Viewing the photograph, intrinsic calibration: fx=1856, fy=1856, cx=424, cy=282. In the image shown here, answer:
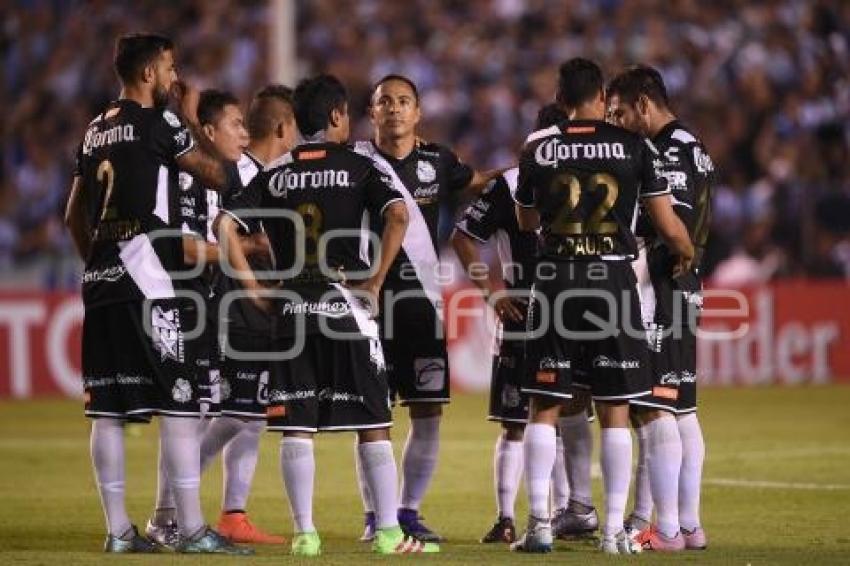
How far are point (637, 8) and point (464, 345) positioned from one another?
5752 mm

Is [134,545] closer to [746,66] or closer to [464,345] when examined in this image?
[464,345]

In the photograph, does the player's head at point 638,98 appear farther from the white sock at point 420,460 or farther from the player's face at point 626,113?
the white sock at point 420,460

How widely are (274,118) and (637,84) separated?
2.38 m

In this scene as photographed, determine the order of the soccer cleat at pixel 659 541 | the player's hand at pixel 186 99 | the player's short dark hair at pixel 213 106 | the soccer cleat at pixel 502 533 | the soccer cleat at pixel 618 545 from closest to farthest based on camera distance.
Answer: the soccer cleat at pixel 618 545 < the soccer cleat at pixel 659 541 < the player's hand at pixel 186 99 < the soccer cleat at pixel 502 533 < the player's short dark hair at pixel 213 106

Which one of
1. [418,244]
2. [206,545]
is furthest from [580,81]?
[206,545]

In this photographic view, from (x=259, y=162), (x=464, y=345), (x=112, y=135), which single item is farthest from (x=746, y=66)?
(x=112, y=135)

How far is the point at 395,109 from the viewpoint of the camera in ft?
37.5

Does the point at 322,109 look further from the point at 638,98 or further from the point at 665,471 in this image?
the point at 665,471

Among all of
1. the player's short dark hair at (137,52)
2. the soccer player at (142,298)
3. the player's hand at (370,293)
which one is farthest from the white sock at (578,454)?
the player's short dark hair at (137,52)

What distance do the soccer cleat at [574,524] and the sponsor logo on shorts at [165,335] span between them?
2.69 m

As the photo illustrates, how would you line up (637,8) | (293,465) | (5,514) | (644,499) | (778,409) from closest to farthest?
(293,465) < (644,499) < (5,514) < (778,409) < (637,8)

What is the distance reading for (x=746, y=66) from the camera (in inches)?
974

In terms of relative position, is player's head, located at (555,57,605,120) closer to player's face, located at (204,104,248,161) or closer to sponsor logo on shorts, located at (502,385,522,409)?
sponsor logo on shorts, located at (502,385,522,409)

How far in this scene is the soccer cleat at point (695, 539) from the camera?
1060 cm
